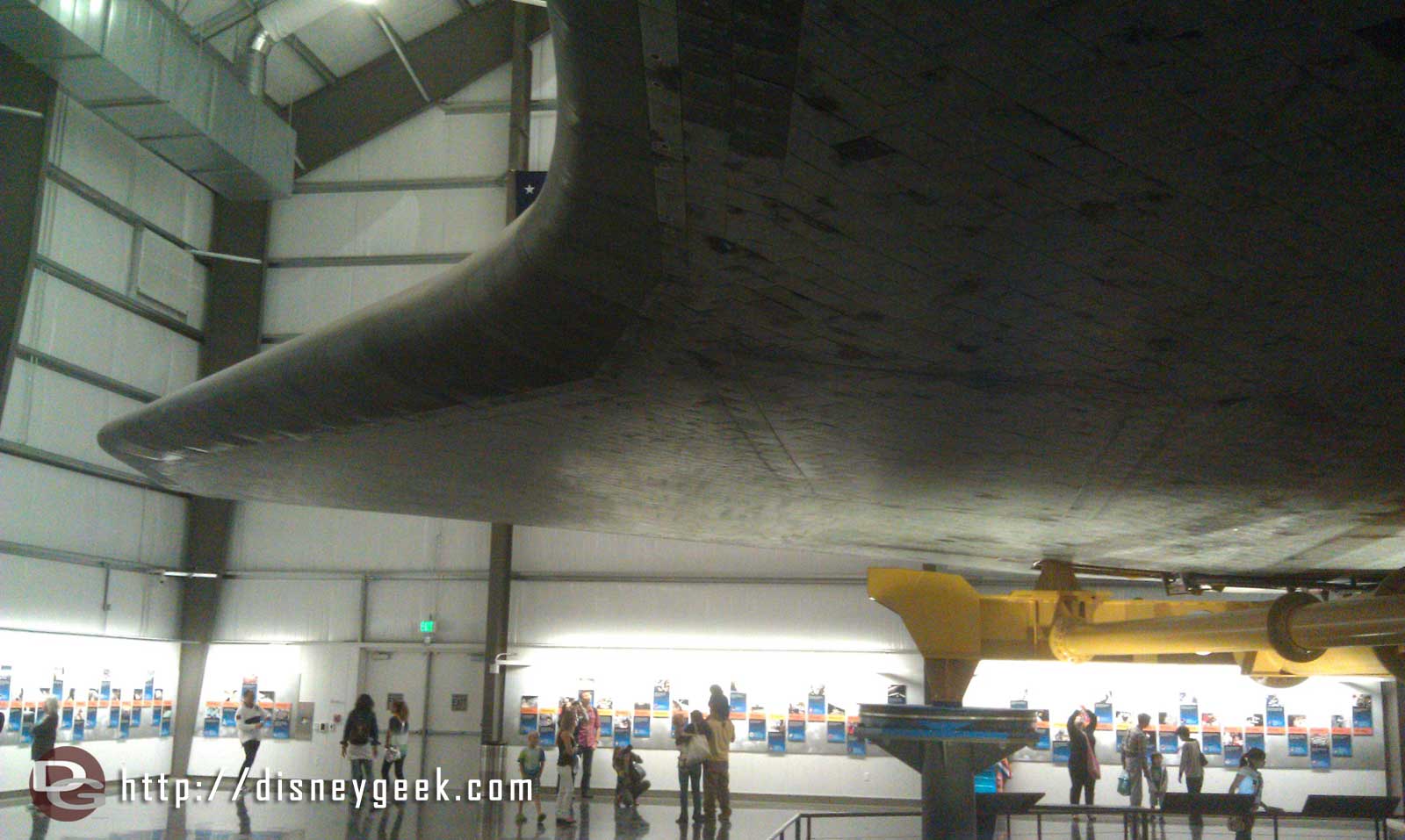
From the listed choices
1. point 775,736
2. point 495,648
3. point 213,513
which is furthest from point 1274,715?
point 213,513

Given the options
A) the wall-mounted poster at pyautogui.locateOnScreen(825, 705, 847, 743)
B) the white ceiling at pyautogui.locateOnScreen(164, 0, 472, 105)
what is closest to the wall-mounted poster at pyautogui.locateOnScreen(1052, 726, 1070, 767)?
the wall-mounted poster at pyautogui.locateOnScreen(825, 705, 847, 743)

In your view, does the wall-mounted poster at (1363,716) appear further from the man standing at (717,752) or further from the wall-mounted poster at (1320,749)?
the man standing at (717,752)

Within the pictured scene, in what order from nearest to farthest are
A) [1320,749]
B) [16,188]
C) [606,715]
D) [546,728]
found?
[16,188]
[1320,749]
[606,715]
[546,728]

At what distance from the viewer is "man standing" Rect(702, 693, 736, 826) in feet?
42.4

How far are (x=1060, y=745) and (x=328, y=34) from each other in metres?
18.1

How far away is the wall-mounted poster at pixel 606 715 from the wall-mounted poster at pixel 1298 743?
1074cm

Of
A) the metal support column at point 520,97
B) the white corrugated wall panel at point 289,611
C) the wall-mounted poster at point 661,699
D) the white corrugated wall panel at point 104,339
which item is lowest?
the wall-mounted poster at point 661,699

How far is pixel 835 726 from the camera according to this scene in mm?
18062

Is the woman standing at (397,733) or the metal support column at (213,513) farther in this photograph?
the metal support column at (213,513)

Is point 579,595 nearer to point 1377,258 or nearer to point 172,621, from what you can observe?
point 172,621

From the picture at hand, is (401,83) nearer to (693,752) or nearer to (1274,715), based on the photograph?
(693,752)

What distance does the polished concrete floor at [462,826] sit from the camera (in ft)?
39.7

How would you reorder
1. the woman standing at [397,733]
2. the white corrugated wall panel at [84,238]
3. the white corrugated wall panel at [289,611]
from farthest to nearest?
1. the white corrugated wall panel at [289,611]
2. the white corrugated wall panel at [84,238]
3. the woman standing at [397,733]

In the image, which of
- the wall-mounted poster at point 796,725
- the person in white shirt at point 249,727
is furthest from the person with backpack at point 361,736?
the wall-mounted poster at point 796,725
